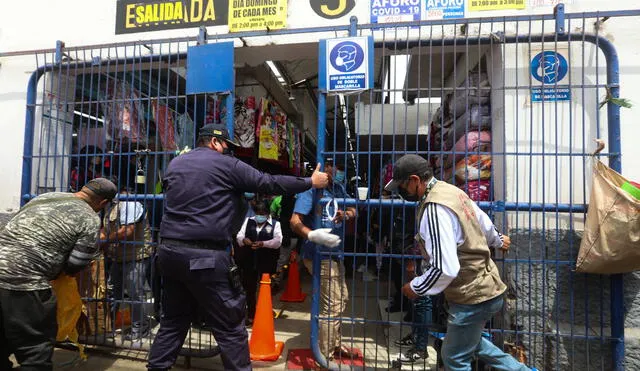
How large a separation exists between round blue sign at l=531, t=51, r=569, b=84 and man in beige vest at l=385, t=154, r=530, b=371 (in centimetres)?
162

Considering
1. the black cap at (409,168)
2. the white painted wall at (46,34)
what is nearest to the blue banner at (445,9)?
the white painted wall at (46,34)

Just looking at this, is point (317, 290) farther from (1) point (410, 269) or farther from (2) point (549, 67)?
(2) point (549, 67)

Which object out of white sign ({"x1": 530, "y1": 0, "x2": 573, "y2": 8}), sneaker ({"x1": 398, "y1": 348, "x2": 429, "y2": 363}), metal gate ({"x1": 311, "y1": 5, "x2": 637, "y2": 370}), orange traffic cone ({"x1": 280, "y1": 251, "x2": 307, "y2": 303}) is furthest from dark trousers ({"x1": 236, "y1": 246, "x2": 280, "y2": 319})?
white sign ({"x1": 530, "y1": 0, "x2": 573, "y2": 8})

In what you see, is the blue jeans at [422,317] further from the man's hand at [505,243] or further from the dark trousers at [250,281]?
the dark trousers at [250,281]

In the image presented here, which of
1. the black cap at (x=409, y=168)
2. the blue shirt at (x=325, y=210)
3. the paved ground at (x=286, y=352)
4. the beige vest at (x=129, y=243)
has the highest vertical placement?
the black cap at (x=409, y=168)

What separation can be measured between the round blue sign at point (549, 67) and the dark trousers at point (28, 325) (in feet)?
13.8

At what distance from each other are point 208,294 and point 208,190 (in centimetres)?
71

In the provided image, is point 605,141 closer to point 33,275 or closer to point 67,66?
point 33,275

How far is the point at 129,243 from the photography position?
12.4 feet

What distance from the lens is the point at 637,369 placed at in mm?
3121

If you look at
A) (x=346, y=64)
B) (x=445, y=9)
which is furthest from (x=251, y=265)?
(x=445, y=9)

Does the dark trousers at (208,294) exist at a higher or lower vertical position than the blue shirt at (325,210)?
lower

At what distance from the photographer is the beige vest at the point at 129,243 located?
3.83 m

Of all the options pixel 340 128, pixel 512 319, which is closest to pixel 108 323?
pixel 512 319
